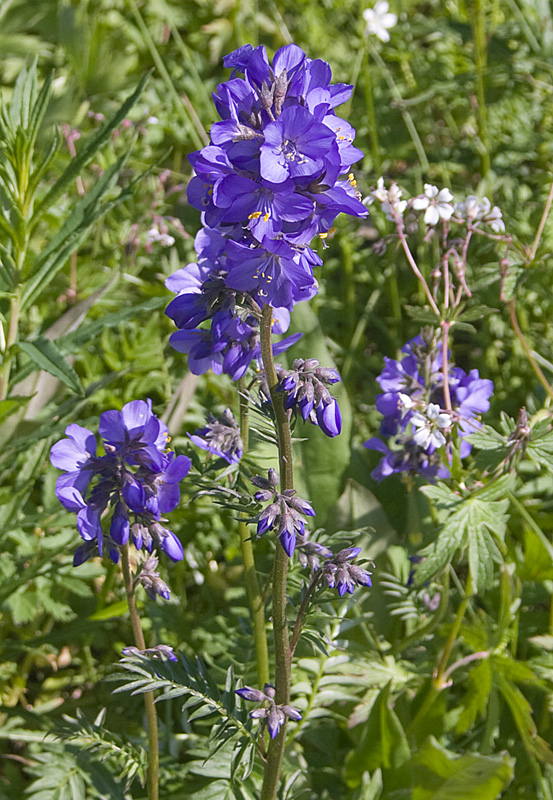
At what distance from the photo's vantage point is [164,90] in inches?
147

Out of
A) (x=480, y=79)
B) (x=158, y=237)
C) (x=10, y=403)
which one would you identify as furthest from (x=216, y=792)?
(x=480, y=79)

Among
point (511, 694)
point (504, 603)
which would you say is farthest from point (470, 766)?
point (504, 603)

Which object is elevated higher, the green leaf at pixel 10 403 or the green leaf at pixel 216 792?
the green leaf at pixel 10 403

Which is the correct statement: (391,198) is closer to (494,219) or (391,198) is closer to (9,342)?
(494,219)

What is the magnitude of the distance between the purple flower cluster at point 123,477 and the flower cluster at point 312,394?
257 millimetres

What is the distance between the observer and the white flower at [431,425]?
181 cm

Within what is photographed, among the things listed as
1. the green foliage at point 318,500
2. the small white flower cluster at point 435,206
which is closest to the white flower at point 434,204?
the small white flower cluster at point 435,206

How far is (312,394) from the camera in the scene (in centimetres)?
129

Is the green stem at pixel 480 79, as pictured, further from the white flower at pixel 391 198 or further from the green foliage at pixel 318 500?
the white flower at pixel 391 198

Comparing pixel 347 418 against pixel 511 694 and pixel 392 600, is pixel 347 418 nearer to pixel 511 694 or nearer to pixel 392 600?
pixel 392 600

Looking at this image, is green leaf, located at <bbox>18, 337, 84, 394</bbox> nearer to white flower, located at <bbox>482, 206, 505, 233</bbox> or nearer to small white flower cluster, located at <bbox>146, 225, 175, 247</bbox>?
small white flower cluster, located at <bbox>146, 225, 175, 247</bbox>

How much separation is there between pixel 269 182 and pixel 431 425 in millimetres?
871

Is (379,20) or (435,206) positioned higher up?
(379,20)

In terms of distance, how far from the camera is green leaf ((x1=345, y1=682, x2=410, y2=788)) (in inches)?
73.5
